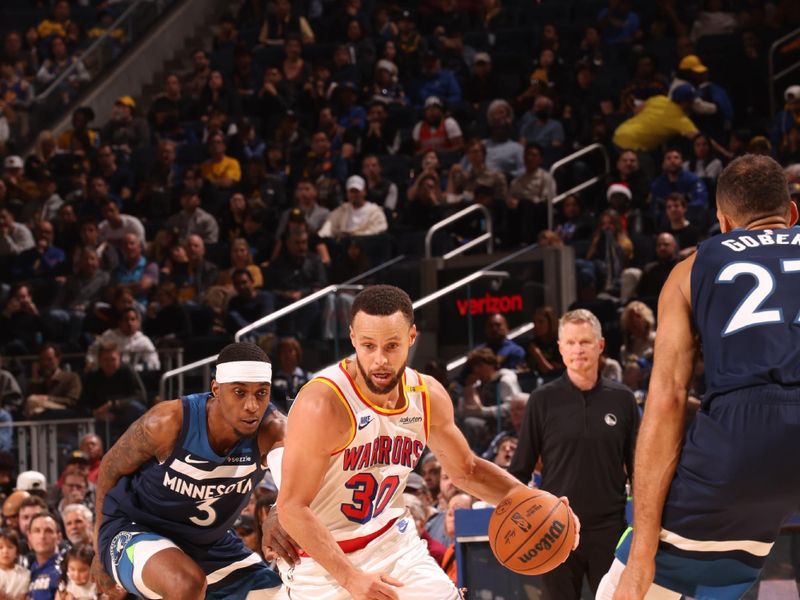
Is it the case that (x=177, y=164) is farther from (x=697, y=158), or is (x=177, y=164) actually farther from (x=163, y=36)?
(x=697, y=158)

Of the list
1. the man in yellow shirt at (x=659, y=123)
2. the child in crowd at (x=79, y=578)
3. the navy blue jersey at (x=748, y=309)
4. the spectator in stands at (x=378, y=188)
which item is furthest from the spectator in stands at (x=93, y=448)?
the navy blue jersey at (x=748, y=309)

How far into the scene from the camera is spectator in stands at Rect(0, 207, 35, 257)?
54.8 ft

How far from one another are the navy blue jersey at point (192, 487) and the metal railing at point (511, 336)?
5.48 m

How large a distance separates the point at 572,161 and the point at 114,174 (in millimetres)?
6404

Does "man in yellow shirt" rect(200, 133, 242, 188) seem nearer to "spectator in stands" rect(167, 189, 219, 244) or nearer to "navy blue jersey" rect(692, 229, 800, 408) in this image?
"spectator in stands" rect(167, 189, 219, 244)

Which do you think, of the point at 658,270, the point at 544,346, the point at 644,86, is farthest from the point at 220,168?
the point at 658,270

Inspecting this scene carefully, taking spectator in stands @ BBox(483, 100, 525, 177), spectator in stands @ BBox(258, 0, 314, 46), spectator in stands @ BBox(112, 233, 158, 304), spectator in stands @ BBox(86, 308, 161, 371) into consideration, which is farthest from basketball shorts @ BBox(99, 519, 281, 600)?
spectator in stands @ BBox(258, 0, 314, 46)

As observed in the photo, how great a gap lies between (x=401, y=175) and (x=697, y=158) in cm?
386

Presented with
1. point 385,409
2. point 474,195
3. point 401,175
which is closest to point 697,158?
point 474,195

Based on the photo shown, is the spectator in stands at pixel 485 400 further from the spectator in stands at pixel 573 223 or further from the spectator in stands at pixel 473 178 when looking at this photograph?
the spectator in stands at pixel 473 178

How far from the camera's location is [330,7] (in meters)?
20.1

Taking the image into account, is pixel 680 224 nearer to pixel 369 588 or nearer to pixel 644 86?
pixel 644 86

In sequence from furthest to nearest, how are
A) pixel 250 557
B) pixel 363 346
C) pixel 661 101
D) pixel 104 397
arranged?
pixel 661 101 < pixel 104 397 < pixel 250 557 < pixel 363 346

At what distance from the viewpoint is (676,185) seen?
1344 cm
